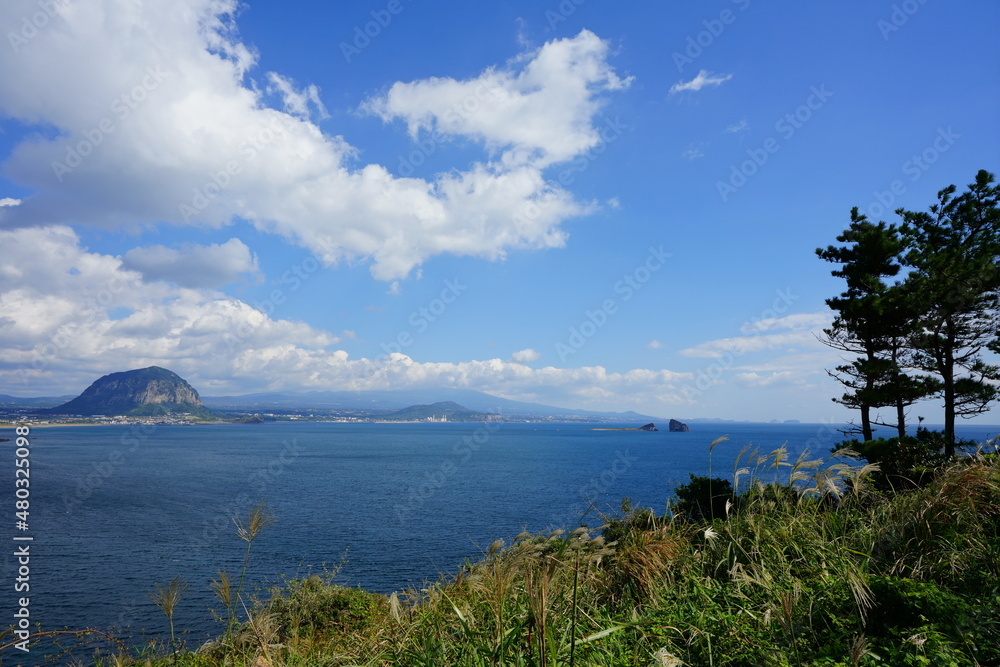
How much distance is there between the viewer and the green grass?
10.3 feet

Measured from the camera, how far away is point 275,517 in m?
23.9

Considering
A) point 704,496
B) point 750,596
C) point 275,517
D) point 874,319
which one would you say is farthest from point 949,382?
point 275,517

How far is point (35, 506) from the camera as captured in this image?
45.3 meters

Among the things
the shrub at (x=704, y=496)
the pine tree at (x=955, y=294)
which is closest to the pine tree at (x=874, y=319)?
the pine tree at (x=955, y=294)

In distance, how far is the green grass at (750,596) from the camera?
3148 mm

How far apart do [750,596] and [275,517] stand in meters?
24.2

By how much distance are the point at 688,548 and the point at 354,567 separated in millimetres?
26460

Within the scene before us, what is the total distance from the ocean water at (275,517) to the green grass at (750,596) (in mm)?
702

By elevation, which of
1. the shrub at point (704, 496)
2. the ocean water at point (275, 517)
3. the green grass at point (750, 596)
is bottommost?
the ocean water at point (275, 517)

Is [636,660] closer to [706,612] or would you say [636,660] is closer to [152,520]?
[706,612]

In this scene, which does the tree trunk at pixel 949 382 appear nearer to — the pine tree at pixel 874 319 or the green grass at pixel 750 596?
the pine tree at pixel 874 319

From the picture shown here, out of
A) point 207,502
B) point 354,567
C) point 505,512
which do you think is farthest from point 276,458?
point 354,567

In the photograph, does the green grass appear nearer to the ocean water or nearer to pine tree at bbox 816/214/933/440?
the ocean water

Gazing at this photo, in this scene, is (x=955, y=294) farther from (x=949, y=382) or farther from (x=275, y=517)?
(x=275, y=517)
